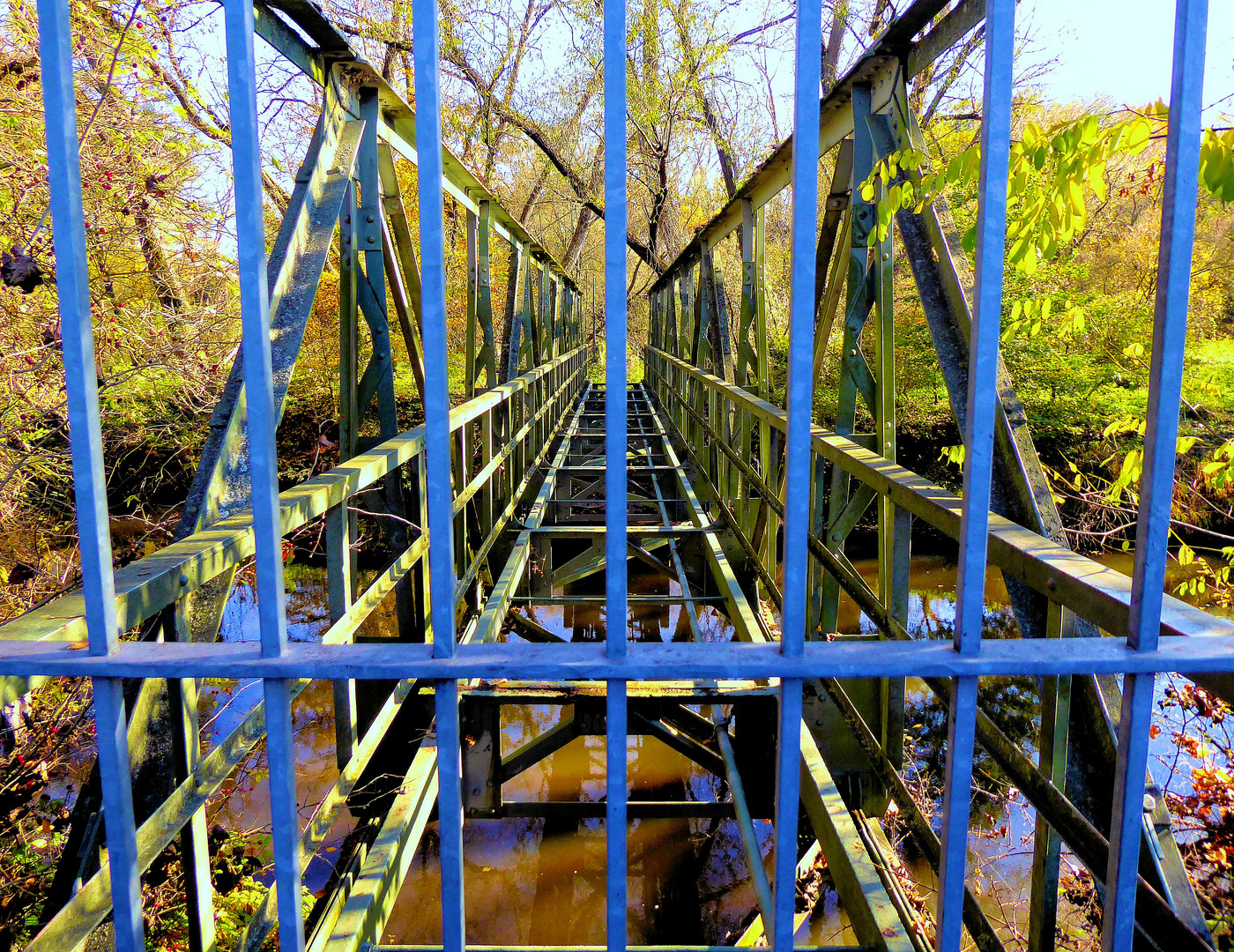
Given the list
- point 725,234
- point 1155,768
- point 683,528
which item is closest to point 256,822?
point 683,528

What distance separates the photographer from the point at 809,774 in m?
2.94

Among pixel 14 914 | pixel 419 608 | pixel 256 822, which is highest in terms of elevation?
pixel 419 608

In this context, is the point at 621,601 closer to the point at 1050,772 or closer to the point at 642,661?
the point at 642,661

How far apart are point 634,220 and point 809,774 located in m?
20.9

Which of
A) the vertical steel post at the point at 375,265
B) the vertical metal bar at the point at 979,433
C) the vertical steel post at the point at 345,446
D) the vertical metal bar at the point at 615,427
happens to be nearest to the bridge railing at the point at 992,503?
the vertical metal bar at the point at 979,433

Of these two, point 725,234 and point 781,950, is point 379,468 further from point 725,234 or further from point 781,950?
point 725,234

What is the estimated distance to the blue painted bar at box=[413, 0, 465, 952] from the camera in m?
1.24

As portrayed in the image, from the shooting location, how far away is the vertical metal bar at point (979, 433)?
1198mm

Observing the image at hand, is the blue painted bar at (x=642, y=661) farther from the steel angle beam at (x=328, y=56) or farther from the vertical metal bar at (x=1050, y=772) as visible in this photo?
the steel angle beam at (x=328, y=56)

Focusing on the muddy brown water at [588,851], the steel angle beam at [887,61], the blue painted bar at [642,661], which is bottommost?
the muddy brown water at [588,851]

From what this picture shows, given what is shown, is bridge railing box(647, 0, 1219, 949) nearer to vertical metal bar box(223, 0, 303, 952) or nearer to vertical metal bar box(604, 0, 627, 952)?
vertical metal bar box(604, 0, 627, 952)

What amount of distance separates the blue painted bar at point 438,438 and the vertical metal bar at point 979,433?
2.72 ft

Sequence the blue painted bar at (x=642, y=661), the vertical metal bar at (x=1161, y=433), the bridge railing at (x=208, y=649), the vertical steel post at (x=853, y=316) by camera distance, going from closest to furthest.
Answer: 1. the vertical metal bar at (x=1161, y=433)
2. the blue painted bar at (x=642, y=661)
3. the bridge railing at (x=208, y=649)
4. the vertical steel post at (x=853, y=316)

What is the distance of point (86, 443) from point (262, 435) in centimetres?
28
